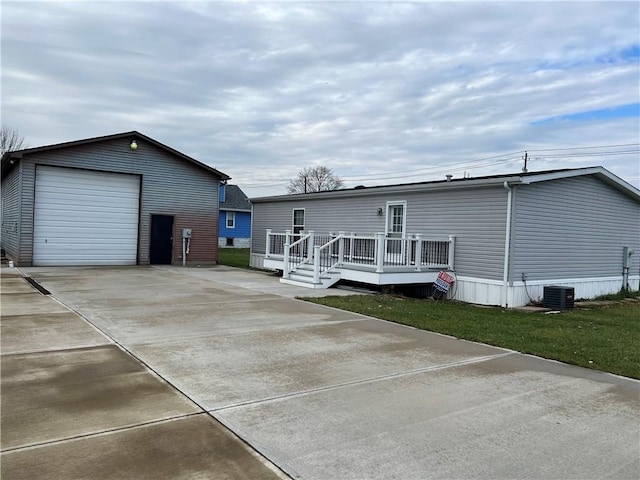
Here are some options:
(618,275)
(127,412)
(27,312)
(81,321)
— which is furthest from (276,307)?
(618,275)

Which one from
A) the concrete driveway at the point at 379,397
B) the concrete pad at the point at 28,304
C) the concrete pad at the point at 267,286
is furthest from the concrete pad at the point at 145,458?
the concrete pad at the point at 267,286

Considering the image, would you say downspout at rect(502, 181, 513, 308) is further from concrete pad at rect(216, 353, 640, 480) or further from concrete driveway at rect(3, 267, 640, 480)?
concrete pad at rect(216, 353, 640, 480)

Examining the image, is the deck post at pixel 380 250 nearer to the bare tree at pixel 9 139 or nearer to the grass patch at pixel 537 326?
the grass patch at pixel 537 326

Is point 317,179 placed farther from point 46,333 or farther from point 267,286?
point 46,333

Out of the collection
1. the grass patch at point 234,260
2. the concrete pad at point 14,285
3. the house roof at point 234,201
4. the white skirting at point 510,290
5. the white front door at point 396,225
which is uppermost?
the house roof at point 234,201

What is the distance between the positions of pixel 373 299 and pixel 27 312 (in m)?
6.88

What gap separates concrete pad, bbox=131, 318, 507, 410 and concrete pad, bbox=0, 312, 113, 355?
2.88ft

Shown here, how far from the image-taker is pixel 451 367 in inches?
213

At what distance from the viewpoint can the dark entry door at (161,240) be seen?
752 inches

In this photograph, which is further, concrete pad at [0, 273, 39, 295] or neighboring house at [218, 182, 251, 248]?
neighboring house at [218, 182, 251, 248]

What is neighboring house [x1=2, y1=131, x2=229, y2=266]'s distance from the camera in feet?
54.5

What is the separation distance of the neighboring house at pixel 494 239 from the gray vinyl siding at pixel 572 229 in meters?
0.03

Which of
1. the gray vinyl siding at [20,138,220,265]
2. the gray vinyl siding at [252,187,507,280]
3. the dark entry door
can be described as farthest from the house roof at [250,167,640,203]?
the dark entry door

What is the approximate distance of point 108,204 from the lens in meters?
18.1
